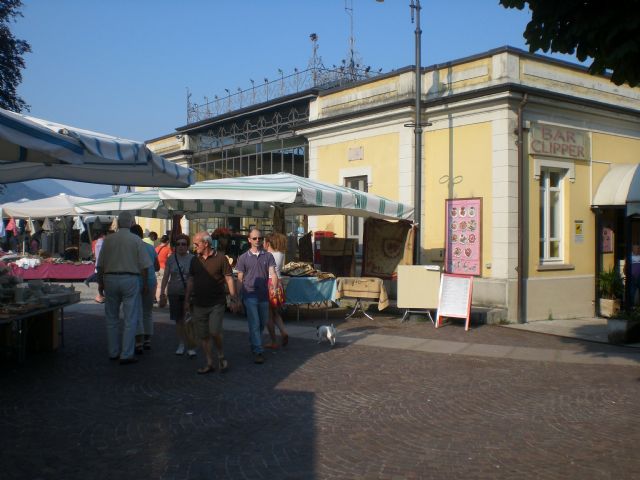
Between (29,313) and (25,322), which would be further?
(25,322)

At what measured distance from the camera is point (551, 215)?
1531cm

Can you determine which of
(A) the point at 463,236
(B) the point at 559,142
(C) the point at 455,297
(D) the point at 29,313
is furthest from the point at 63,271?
(B) the point at 559,142

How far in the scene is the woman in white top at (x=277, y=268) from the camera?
998cm

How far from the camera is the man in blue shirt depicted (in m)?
8.99

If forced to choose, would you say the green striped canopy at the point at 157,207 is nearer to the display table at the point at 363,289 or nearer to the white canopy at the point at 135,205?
the white canopy at the point at 135,205

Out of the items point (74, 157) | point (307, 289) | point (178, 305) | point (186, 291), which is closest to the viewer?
point (74, 157)

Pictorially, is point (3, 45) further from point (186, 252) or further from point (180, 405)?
point (180, 405)

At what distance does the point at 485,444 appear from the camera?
225 inches

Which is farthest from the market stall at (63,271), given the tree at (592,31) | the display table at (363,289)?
the tree at (592,31)

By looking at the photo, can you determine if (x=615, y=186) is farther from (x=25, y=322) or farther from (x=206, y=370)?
(x=25, y=322)

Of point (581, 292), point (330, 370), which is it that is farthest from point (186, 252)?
point (581, 292)

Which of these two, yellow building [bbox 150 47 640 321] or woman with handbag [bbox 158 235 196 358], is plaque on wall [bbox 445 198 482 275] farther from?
woman with handbag [bbox 158 235 196 358]

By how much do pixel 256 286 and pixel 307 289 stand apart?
3616 mm

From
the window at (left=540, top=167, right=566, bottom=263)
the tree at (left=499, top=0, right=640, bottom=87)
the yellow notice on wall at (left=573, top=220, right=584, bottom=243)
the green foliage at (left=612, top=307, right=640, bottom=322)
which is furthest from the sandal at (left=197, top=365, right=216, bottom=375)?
the yellow notice on wall at (left=573, top=220, right=584, bottom=243)
